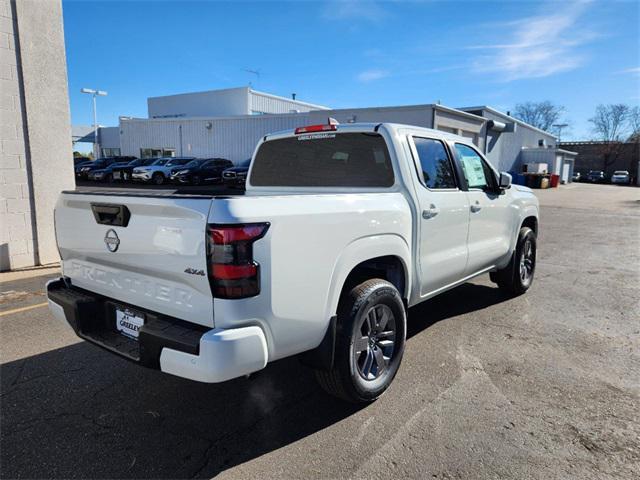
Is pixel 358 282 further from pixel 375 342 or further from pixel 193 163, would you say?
pixel 193 163

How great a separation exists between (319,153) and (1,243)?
5.42 meters

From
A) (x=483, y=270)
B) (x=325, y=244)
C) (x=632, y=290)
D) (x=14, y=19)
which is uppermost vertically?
(x=14, y=19)

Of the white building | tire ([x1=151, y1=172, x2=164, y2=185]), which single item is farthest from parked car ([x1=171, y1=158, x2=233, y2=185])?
the white building

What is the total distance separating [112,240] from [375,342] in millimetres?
1920

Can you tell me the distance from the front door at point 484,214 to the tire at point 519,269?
0.43m

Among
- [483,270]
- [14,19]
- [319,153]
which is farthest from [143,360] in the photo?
[14,19]

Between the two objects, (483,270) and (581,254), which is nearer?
(483,270)

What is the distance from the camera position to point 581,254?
30.7 feet

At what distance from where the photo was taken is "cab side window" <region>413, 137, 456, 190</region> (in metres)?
4.01

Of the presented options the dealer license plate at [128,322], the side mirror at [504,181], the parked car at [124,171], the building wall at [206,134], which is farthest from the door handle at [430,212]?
the parked car at [124,171]

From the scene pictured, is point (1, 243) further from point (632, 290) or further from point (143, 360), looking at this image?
point (632, 290)

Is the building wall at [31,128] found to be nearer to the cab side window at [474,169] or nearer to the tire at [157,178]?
the cab side window at [474,169]

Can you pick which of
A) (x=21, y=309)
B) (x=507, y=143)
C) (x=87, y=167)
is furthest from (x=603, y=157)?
(x=21, y=309)

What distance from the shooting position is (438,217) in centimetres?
397
